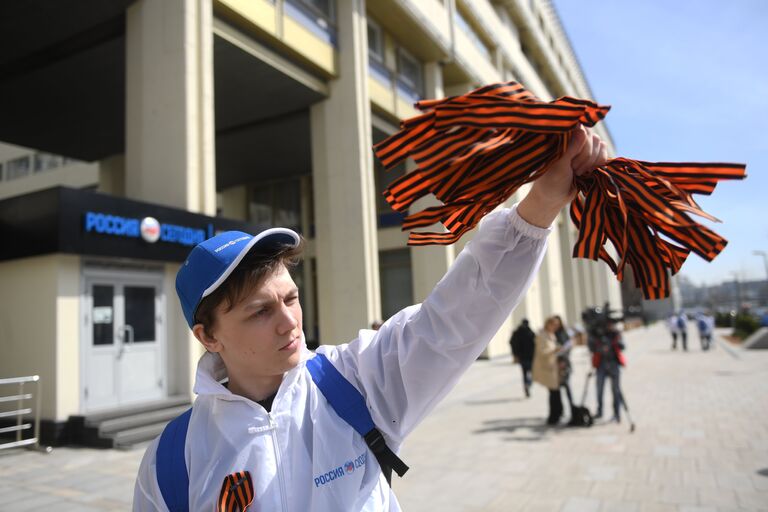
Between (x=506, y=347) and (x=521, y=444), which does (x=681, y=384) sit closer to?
(x=521, y=444)

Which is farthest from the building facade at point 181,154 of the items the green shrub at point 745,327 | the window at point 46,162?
the green shrub at point 745,327

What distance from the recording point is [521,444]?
24.1ft

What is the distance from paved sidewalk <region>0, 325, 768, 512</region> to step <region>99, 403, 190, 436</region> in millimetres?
448

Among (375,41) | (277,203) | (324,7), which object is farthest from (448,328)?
(277,203)

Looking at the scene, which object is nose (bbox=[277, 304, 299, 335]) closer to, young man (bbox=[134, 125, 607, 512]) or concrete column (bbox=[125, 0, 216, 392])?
young man (bbox=[134, 125, 607, 512])

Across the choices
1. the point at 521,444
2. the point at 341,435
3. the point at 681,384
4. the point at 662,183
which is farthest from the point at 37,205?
the point at 681,384

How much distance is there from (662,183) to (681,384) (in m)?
13.9

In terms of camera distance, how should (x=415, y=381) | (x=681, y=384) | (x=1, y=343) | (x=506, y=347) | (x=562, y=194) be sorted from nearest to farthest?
(x=562, y=194) → (x=415, y=381) → (x=1, y=343) → (x=681, y=384) → (x=506, y=347)

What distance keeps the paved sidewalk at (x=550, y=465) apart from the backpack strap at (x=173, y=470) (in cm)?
397

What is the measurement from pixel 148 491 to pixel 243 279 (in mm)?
671

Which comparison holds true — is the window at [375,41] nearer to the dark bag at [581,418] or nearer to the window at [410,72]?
the window at [410,72]

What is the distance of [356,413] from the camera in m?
1.50

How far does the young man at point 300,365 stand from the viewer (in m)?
1.31

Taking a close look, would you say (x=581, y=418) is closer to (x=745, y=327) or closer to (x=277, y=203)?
(x=277, y=203)
